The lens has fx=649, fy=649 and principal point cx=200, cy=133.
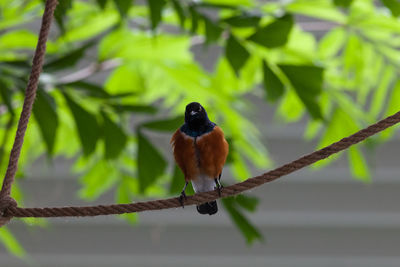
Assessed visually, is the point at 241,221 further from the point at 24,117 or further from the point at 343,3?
the point at 24,117

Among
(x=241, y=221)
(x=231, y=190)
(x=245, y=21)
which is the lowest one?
(x=241, y=221)

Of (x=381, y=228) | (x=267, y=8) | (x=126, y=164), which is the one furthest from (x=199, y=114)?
(x=381, y=228)

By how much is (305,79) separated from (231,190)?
19.9 inches

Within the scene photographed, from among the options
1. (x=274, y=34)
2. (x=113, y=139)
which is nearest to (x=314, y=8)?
(x=274, y=34)

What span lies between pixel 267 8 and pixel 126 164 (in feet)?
1.32

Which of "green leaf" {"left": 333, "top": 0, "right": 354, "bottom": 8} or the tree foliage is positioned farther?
the tree foliage

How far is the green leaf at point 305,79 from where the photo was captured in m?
0.92

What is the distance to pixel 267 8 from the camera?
1061mm

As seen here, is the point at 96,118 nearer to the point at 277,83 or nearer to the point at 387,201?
the point at 277,83

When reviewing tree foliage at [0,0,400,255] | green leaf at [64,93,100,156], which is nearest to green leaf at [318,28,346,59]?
tree foliage at [0,0,400,255]

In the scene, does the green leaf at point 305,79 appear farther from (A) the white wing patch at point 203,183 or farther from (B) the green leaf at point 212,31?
(A) the white wing patch at point 203,183

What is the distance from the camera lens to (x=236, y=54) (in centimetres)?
92

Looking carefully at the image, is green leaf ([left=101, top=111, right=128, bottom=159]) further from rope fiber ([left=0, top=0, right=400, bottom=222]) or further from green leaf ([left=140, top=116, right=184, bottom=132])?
rope fiber ([left=0, top=0, right=400, bottom=222])

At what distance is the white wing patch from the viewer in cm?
62
